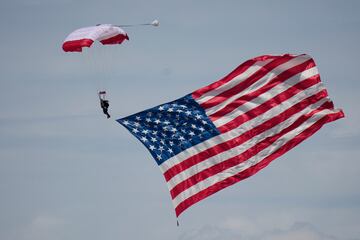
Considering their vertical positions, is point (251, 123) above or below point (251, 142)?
above

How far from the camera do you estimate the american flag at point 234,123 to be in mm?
28594

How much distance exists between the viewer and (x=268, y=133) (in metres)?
29.1

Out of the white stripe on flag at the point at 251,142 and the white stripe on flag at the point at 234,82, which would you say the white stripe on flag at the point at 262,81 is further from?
the white stripe on flag at the point at 251,142

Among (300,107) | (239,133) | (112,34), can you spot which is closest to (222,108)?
(239,133)

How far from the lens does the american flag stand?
28594 mm

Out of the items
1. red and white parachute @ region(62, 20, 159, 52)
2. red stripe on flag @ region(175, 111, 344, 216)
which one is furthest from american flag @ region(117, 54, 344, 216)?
red and white parachute @ region(62, 20, 159, 52)

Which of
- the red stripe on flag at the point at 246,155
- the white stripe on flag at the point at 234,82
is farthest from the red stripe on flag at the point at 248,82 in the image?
the red stripe on flag at the point at 246,155

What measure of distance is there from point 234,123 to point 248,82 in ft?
5.94

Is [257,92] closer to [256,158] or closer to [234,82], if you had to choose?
[234,82]

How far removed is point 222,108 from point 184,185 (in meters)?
3.70

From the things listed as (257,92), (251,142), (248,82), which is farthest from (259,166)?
(248,82)

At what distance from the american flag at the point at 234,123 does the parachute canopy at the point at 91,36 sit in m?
4.24

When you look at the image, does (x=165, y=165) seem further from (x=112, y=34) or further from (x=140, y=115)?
(x=112, y=34)

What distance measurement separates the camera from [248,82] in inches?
1167
